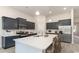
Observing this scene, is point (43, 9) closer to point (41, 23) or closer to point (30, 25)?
point (41, 23)

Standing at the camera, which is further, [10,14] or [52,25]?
[52,25]

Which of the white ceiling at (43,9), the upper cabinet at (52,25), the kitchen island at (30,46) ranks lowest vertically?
the kitchen island at (30,46)

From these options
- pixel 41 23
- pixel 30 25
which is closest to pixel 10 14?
pixel 30 25

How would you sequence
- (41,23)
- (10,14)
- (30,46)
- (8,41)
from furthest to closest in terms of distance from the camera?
(41,23)
(8,41)
(10,14)
(30,46)

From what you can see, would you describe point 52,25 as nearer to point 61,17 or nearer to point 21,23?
point 61,17

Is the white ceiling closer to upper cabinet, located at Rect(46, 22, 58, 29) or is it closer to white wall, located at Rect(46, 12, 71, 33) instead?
white wall, located at Rect(46, 12, 71, 33)

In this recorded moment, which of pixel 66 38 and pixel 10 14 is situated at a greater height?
pixel 10 14

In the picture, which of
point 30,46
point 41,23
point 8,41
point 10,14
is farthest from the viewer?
point 41,23

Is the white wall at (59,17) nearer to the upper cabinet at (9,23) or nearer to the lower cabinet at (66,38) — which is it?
the lower cabinet at (66,38)

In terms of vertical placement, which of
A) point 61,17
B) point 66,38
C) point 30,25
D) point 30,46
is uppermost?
point 61,17

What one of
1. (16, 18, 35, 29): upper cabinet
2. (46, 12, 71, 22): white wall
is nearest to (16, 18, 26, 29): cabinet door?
(16, 18, 35, 29): upper cabinet

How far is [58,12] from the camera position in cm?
178

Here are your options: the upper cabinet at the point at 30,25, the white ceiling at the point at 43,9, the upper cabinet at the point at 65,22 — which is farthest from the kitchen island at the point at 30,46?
the white ceiling at the point at 43,9

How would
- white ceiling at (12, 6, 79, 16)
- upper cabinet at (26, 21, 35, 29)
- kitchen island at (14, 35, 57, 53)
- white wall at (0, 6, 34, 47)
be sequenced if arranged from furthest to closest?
upper cabinet at (26, 21, 35, 29)
white ceiling at (12, 6, 79, 16)
white wall at (0, 6, 34, 47)
kitchen island at (14, 35, 57, 53)
